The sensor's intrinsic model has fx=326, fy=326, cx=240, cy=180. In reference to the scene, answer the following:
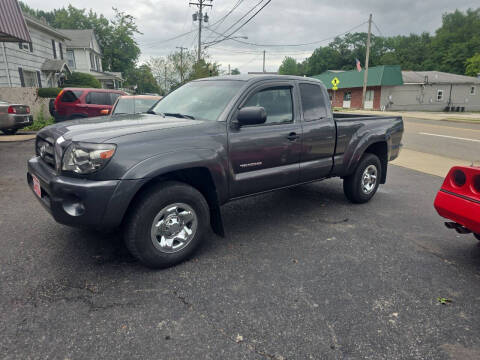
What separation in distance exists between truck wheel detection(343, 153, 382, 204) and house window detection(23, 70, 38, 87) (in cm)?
2302

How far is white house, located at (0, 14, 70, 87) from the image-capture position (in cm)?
1870

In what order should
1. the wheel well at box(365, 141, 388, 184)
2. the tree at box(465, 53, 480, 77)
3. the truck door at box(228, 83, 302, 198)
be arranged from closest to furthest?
the truck door at box(228, 83, 302, 198) < the wheel well at box(365, 141, 388, 184) < the tree at box(465, 53, 480, 77)

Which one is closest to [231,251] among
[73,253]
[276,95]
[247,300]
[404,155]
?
[247,300]

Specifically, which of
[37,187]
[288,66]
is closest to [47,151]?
[37,187]

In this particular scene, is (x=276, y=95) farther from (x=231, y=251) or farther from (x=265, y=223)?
(x=231, y=251)

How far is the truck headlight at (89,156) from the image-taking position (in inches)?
105

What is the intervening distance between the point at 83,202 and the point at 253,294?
62.5 inches

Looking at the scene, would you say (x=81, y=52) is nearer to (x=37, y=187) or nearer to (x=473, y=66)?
(x=37, y=187)

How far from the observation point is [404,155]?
996 cm

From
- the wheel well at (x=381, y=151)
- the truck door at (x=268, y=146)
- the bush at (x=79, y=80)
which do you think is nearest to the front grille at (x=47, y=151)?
the truck door at (x=268, y=146)

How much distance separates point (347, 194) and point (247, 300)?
3.08 meters

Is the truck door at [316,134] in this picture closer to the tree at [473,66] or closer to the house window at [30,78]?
the house window at [30,78]

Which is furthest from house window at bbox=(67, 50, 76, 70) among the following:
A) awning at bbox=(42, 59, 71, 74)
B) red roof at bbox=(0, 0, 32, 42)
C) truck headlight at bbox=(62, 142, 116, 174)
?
truck headlight at bbox=(62, 142, 116, 174)

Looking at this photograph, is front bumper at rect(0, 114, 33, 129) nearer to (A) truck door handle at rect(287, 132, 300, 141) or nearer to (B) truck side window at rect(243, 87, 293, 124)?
(B) truck side window at rect(243, 87, 293, 124)
